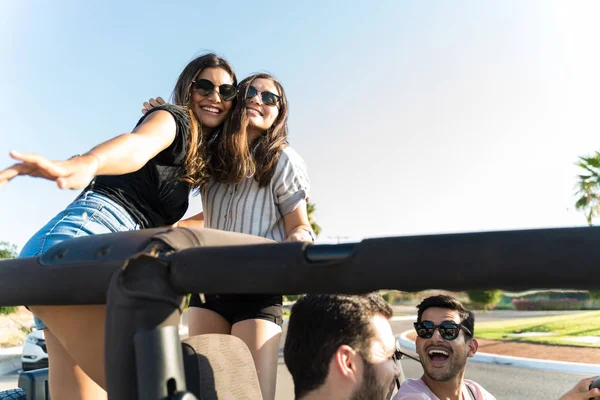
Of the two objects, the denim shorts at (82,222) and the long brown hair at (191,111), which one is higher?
the long brown hair at (191,111)

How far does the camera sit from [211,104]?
2.50 meters

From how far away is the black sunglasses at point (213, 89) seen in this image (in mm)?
2494

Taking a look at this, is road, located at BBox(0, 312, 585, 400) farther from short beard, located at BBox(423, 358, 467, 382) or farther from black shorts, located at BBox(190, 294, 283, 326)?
black shorts, located at BBox(190, 294, 283, 326)

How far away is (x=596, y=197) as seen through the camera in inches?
1000

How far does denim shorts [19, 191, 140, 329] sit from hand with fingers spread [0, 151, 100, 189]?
0.36 m

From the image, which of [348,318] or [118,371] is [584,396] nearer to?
[348,318]

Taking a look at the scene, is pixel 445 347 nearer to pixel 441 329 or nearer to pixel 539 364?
A: pixel 441 329

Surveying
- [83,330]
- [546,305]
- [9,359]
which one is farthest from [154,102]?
[546,305]

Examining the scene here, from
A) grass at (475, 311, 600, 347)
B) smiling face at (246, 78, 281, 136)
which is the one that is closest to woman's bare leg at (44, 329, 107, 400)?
smiling face at (246, 78, 281, 136)

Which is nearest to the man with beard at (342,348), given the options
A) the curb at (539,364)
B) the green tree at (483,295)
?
the green tree at (483,295)

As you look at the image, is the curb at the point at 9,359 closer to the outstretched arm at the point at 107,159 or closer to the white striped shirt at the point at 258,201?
the white striped shirt at the point at 258,201

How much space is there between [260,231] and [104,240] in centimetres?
135

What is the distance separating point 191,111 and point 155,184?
1.07 ft

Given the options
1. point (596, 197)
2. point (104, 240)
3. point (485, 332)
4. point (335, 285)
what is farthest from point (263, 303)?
point (596, 197)
